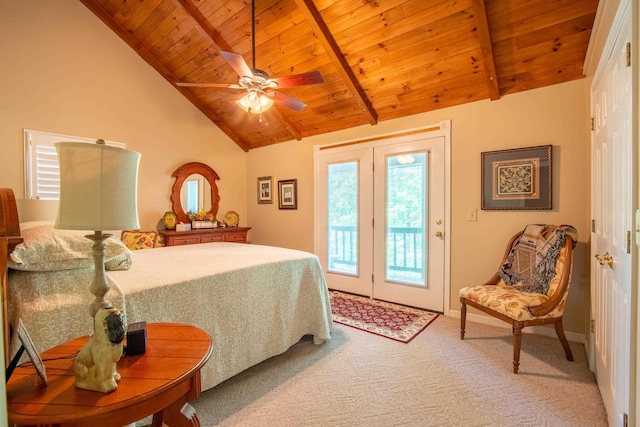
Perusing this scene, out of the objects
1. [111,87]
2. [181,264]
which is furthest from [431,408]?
[111,87]

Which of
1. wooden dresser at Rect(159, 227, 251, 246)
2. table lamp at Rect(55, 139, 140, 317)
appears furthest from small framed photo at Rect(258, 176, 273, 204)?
table lamp at Rect(55, 139, 140, 317)

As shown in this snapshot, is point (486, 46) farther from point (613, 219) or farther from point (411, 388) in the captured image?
point (411, 388)

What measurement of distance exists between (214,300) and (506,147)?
2896mm

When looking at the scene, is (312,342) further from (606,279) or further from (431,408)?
(606,279)

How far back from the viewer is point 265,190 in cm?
495

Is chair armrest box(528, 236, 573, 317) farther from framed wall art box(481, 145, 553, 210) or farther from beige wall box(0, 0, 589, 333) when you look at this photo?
framed wall art box(481, 145, 553, 210)

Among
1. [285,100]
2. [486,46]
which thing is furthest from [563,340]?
[285,100]

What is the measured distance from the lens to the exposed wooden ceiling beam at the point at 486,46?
2191 mm

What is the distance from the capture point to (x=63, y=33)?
130 inches

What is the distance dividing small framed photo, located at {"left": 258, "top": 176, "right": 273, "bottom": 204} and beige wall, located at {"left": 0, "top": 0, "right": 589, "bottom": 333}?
0.32 metres

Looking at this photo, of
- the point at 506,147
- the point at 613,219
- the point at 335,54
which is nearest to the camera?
the point at 613,219

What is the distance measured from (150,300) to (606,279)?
2.53 metres

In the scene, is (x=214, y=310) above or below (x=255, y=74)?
below

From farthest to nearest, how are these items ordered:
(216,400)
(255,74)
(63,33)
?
(63,33)
(255,74)
(216,400)
